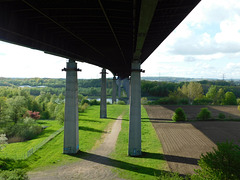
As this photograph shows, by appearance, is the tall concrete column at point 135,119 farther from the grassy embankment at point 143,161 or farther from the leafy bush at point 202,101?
the leafy bush at point 202,101

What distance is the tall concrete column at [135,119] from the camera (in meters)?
22.6

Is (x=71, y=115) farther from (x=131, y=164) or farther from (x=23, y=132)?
(x=23, y=132)

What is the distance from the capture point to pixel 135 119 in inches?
897

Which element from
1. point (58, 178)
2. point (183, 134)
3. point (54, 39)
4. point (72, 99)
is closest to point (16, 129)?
point (72, 99)

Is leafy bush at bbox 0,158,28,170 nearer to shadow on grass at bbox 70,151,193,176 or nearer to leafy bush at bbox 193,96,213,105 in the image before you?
shadow on grass at bbox 70,151,193,176

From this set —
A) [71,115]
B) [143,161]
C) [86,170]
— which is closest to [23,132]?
[71,115]

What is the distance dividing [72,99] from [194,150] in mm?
16592

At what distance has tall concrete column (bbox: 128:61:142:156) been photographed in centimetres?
2264

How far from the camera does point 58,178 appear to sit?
16938 millimetres

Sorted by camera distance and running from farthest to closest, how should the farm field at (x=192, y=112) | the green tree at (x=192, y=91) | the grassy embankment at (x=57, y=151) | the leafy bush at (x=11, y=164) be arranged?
the green tree at (x=192, y=91)
the farm field at (x=192, y=112)
the grassy embankment at (x=57, y=151)
the leafy bush at (x=11, y=164)

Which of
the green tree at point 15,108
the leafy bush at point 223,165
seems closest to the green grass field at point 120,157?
the leafy bush at point 223,165

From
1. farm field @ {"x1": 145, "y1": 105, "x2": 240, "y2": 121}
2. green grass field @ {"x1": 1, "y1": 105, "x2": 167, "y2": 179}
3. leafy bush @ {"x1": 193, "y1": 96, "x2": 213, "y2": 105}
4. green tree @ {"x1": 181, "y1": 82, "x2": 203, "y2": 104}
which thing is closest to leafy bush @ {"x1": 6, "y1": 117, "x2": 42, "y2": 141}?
green grass field @ {"x1": 1, "y1": 105, "x2": 167, "y2": 179}

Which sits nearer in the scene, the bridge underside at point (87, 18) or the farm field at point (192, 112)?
the bridge underside at point (87, 18)

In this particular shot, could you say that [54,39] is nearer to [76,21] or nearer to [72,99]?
[76,21]
